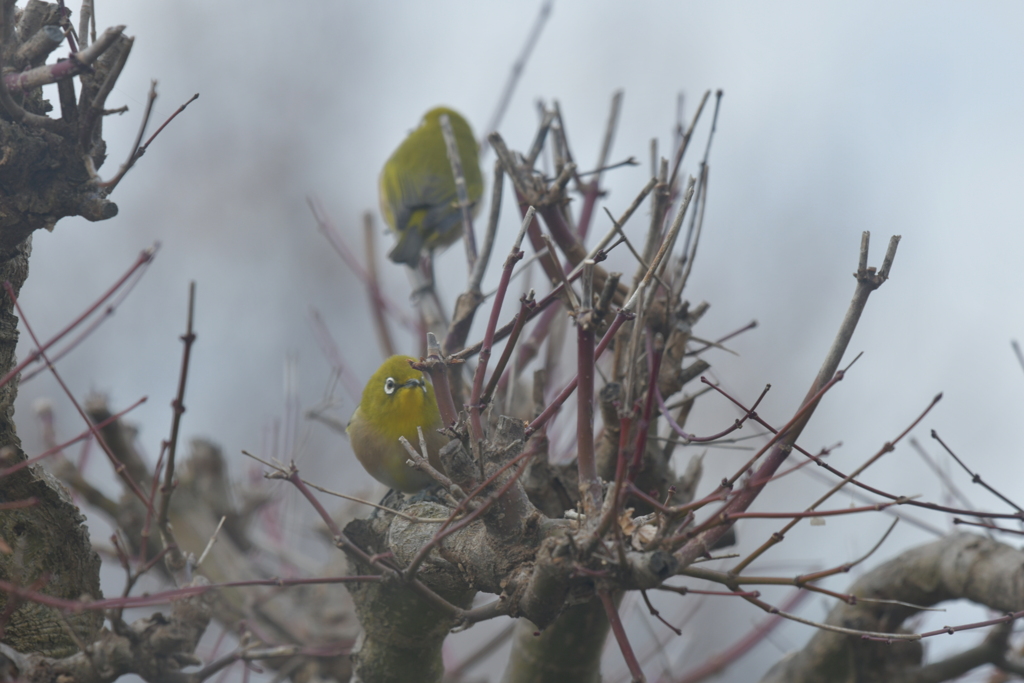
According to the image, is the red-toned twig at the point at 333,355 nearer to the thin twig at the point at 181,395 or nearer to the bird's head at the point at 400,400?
the bird's head at the point at 400,400

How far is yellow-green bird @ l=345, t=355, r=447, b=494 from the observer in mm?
2693

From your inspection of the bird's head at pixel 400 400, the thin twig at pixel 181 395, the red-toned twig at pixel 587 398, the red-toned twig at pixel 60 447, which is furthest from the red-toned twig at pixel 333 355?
the red-toned twig at pixel 587 398

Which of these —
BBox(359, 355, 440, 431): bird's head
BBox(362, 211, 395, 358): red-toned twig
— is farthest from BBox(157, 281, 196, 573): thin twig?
BBox(362, 211, 395, 358): red-toned twig

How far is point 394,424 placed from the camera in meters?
2.82

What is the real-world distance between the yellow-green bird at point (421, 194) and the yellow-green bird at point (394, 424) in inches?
66.2

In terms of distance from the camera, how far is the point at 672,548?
1.33 metres

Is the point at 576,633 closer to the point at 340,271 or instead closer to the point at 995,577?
the point at 995,577

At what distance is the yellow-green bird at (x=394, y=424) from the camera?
2693 mm

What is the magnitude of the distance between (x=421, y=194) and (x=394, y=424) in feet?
8.28

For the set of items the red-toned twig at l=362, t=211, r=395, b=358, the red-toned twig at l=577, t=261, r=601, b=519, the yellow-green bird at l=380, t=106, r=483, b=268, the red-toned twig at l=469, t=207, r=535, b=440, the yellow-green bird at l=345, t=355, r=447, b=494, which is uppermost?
the yellow-green bird at l=380, t=106, r=483, b=268

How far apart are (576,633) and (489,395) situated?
1.26 m

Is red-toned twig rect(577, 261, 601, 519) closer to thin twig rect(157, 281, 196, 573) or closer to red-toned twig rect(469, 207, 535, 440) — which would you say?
red-toned twig rect(469, 207, 535, 440)

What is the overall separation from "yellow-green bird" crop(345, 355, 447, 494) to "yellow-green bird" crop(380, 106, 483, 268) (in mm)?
1681

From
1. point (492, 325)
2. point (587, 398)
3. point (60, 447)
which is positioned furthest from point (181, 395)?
point (587, 398)
